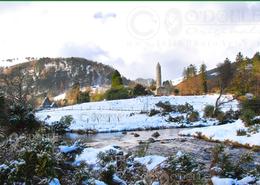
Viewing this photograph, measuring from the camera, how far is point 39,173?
18.1ft

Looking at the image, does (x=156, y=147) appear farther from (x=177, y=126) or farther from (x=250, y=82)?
(x=250, y=82)

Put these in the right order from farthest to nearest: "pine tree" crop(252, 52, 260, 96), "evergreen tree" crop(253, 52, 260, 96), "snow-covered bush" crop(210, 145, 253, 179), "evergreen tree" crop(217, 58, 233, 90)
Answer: "pine tree" crop(252, 52, 260, 96) → "evergreen tree" crop(253, 52, 260, 96) → "evergreen tree" crop(217, 58, 233, 90) → "snow-covered bush" crop(210, 145, 253, 179)

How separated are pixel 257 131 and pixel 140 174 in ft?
58.7

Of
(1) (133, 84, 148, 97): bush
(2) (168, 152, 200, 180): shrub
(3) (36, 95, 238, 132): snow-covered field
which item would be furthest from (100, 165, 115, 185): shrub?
(1) (133, 84, 148, 97): bush

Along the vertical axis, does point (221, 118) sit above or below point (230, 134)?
above

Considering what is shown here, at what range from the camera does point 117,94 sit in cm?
6912

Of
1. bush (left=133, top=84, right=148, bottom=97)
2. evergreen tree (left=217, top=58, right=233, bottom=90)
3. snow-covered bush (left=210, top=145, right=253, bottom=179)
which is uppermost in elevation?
evergreen tree (left=217, top=58, right=233, bottom=90)

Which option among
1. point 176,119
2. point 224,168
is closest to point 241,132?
point 224,168

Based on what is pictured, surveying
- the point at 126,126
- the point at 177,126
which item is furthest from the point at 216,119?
the point at 126,126

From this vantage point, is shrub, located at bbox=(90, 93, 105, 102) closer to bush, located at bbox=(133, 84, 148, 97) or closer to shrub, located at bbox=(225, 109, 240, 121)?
bush, located at bbox=(133, 84, 148, 97)

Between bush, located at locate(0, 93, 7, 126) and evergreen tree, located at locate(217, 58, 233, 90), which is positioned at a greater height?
evergreen tree, located at locate(217, 58, 233, 90)

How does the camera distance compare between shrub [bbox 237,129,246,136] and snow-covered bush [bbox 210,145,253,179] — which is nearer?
snow-covered bush [bbox 210,145,253,179]

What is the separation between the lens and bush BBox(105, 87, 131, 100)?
224ft

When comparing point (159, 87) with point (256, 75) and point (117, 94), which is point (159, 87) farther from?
point (256, 75)
